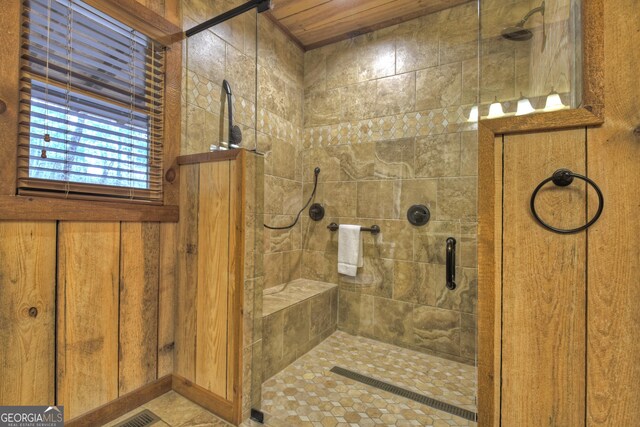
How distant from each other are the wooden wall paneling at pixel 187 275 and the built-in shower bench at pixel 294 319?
0.45 meters

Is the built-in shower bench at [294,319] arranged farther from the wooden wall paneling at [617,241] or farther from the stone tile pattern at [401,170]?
the wooden wall paneling at [617,241]

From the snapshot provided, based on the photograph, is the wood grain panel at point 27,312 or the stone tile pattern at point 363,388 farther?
the stone tile pattern at point 363,388

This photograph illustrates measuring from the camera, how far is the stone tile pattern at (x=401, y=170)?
6.91 feet

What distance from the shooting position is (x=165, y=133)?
1.53m

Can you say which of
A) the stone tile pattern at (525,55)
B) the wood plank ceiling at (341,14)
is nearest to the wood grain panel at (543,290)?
the stone tile pattern at (525,55)

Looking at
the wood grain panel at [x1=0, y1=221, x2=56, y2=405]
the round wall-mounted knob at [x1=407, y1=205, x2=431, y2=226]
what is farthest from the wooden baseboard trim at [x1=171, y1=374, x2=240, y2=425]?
the round wall-mounted knob at [x1=407, y1=205, x2=431, y2=226]

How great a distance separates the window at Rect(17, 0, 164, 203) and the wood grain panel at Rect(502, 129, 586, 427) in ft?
5.11

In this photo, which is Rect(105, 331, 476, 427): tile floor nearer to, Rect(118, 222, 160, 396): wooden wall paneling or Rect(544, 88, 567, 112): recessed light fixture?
Result: Rect(118, 222, 160, 396): wooden wall paneling

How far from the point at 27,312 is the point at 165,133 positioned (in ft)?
3.15

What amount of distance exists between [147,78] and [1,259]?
3.24ft

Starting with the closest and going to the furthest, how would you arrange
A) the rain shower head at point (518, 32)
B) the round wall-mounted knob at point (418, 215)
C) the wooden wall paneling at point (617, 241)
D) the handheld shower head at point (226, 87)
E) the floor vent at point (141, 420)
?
the wooden wall paneling at point (617, 241), the rain shower head at point (518, 32), the floor vent at point (141, 420), the handheld shower head at point (226, 87), the round wall-mounted knob at point (418, 215)

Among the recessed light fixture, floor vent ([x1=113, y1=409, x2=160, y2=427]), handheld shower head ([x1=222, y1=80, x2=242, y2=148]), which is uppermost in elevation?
handheld shower head ([x1=222, y1=80, x2=242, y2=148])

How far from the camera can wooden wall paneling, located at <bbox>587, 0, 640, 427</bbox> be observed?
65 cm

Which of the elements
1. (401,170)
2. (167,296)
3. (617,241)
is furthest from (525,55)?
(167,296)
